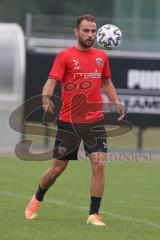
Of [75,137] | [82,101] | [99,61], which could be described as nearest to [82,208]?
[75,137]

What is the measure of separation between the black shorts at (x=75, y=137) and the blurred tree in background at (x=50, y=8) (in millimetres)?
36854

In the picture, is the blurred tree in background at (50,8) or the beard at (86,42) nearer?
the beard at (86,42)

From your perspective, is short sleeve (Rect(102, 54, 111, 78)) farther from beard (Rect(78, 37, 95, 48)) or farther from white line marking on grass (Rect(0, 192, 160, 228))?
white line marking on grass (Rect(0, 192, 160, 228))

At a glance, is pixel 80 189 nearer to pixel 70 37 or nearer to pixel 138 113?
pixel 138 113

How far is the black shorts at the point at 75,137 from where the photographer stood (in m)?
11.3

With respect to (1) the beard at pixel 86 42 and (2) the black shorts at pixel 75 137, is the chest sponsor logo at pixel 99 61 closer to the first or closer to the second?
(1) the beard at pixel 86 42

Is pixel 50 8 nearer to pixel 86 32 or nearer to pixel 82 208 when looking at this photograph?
pixel 82 208

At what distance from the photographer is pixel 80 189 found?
53.2 feet

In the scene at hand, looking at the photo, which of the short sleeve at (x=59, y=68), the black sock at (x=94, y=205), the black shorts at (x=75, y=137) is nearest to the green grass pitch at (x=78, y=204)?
the black sock at (x=94, y=205)

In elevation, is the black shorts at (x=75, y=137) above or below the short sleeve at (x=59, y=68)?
below

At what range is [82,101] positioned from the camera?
11344 millimetres

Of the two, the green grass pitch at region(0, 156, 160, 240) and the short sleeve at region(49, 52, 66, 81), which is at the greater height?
the short sleeve at region(49, 52, 66, 81)

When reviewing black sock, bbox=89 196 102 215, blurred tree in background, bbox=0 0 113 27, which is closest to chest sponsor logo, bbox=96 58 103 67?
black sock, bbox=89 196 102 215

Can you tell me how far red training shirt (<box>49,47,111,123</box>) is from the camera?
442 inches
